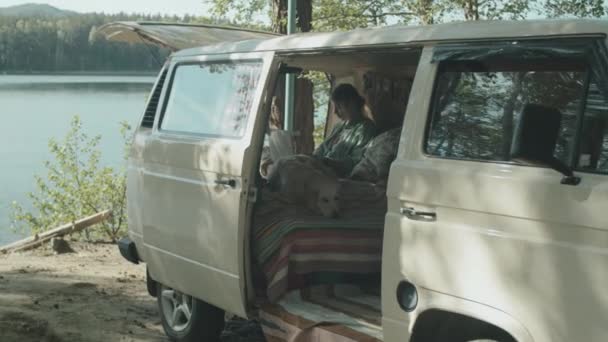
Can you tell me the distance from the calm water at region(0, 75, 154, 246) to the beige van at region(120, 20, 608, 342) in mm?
12060

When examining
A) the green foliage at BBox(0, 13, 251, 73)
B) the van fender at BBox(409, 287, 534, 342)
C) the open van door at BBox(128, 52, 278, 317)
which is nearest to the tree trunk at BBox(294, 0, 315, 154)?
the open van door at BBox(128, 52, 278, 317)

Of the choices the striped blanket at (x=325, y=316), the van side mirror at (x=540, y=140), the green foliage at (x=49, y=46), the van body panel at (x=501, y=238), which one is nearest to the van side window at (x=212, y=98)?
the striped blanket at (x=325, y=316)

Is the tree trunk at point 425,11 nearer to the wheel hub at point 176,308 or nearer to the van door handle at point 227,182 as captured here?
the wheel hub at point 176,308

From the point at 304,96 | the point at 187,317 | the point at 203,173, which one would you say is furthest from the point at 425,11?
the point at 203,173

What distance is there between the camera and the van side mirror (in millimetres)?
3609

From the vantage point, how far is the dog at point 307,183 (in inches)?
238

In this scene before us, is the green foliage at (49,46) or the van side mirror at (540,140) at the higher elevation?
the van side mirror at (540,140)

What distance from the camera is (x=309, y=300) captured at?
5.79 m

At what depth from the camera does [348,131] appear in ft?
23.2

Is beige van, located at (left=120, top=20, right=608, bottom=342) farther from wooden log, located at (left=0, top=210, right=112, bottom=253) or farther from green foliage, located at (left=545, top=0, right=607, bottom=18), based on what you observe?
green foliage, located at (left=545, top=0, right=607, bottom=18)

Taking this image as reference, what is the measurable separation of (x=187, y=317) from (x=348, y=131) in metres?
1.74

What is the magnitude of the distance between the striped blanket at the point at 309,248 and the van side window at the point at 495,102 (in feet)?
5.35

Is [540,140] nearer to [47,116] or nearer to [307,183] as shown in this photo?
[307,183]

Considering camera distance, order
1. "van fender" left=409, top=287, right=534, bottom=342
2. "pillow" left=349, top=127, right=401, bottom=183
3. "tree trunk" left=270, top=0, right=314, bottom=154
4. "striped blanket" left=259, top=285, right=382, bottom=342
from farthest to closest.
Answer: "tree trunk" left=270, top=0, right=314, bottom=154 → "pillow" left=349, top=127, right=401, bottom=183 → "striped blanket" left=259, top=285, right=382, bottom=342 → "van fender" left=409, top=287, right=534, bottom=342
